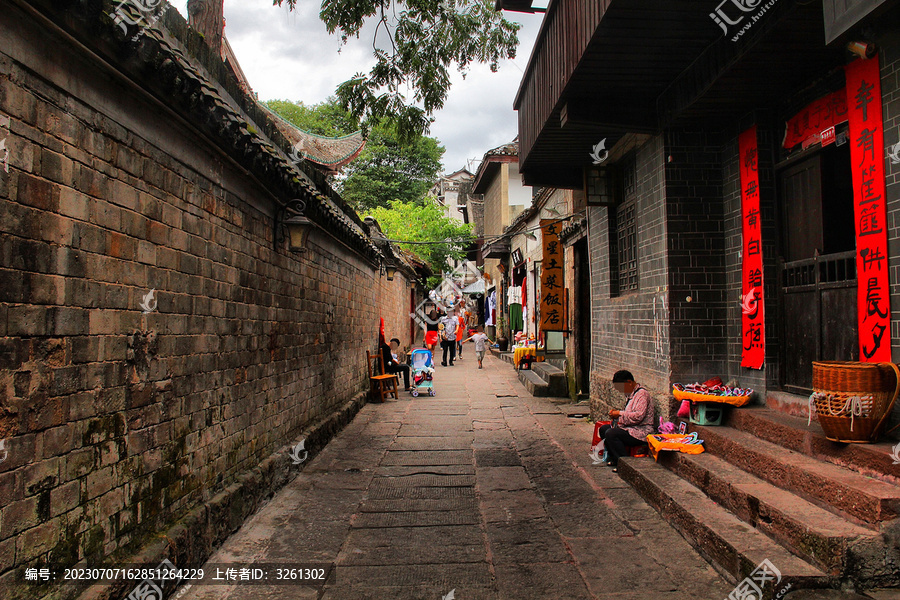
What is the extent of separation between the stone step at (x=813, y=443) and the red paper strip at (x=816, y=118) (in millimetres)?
2435

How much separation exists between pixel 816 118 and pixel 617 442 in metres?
3.68

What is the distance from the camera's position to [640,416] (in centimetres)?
623

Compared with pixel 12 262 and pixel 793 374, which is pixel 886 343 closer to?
pixel 793 374

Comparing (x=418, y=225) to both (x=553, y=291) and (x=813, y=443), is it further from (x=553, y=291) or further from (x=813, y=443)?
(x=813, y=443)

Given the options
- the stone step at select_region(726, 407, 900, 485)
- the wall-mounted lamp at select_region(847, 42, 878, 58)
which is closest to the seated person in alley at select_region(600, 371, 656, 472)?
the stone step at select_region(726, 407, 900, 485)

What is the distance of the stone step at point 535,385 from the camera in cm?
1230

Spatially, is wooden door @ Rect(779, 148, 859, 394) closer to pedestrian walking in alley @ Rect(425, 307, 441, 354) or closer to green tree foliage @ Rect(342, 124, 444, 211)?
pedestrian walking in alley @ Rect(425, 307, 441, 354)

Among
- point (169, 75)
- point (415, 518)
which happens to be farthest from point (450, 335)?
point (169, 75)

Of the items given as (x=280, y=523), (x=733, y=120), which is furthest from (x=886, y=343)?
(x=280, y=523)

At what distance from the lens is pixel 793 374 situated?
17.5ft

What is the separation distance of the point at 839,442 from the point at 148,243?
4.77 meters

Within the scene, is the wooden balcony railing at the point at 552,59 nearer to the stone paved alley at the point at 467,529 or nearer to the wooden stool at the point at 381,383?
the stone paved alley at the point at 467,529

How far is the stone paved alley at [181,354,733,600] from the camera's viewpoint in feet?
12.1

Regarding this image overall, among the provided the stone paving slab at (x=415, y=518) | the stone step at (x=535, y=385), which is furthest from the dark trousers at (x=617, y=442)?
the stone step at (x=535, y=385)
